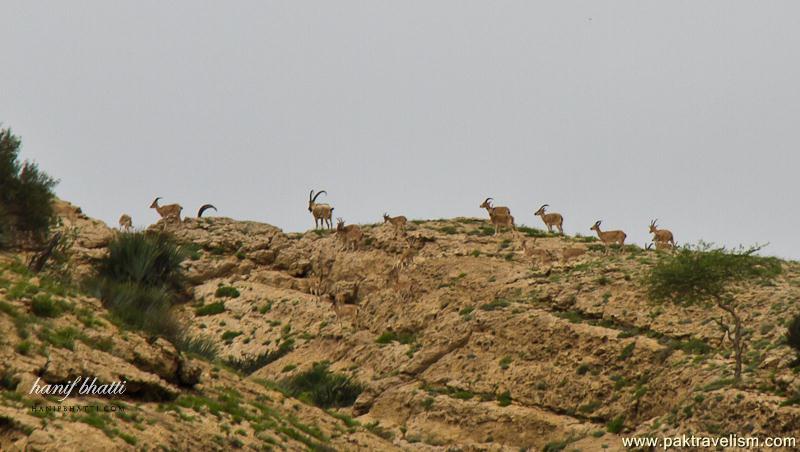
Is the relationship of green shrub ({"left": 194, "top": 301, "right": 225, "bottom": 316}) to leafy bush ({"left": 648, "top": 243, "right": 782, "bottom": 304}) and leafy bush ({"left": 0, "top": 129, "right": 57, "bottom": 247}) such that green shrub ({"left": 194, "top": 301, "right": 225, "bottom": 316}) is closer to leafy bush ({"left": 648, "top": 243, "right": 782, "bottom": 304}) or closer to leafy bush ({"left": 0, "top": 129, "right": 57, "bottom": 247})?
leafy bush ({"left": 0, "top": 129, "right": 57, "bottom": 247})

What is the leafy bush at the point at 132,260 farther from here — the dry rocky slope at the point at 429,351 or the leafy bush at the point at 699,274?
the leafy bush at the point at 699,274

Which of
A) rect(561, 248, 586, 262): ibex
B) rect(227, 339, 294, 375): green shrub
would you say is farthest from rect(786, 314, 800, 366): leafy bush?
rect(227, 339, 294, 375): green shrub

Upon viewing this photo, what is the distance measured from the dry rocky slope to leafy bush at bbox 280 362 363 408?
494 millimetres

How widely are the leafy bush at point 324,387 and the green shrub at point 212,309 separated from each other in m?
7.48

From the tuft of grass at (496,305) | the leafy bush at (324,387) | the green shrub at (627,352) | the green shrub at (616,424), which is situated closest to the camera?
the green shrub at (616,424)

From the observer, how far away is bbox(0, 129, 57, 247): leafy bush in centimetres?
3322

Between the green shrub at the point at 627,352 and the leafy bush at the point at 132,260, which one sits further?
the leafy bush at the point at 132,260

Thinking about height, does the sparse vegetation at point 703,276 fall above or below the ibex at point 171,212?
below

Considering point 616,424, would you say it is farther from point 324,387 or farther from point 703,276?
point 324,387

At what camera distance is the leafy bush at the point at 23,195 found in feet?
109

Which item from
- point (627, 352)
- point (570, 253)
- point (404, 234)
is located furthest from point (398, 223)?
point (627, 352)

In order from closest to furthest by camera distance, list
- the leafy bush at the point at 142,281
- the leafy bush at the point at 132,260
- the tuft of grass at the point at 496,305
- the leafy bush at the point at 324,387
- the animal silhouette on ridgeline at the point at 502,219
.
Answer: the leafy bush at the point at 142,281 < the leafy bush at the point at 132,260 < the leafy bush at the point at 324,387 < the tuft of grass at the point at 496,305 < the animal silhouette on ridgeline at the point at 502,219

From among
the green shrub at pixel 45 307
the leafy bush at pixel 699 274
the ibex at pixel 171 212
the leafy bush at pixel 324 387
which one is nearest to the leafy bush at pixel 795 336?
the leafy bush at pixel 699 274

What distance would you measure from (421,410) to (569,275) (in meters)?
7.24
